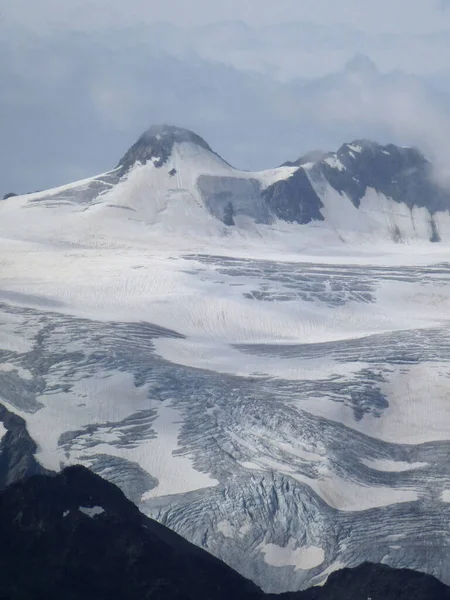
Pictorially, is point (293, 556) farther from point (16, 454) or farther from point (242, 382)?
point (242, 382)

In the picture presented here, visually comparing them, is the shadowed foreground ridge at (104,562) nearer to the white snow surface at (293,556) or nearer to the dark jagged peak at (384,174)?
the white snow surface at (293,556)

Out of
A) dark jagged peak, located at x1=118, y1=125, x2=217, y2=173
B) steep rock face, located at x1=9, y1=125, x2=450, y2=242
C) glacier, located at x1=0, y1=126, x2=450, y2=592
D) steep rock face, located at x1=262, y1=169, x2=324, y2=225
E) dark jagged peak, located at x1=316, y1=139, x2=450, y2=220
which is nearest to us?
glacier, located at x1=0, y1=126, x2=450, y2=592

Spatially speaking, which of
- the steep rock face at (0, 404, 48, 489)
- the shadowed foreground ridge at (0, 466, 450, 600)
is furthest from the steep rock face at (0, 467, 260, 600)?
the steep rock face at (0, 404, 48, 489)

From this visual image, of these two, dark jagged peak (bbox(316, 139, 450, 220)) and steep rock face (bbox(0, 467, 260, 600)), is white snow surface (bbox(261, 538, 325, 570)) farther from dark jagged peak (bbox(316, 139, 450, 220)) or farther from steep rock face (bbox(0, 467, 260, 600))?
dark jagged peak (bbox(316, 139, 450, 220))

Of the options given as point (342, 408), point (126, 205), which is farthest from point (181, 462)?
point (126, 205)

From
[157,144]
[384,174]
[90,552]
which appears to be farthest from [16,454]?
[384,174]

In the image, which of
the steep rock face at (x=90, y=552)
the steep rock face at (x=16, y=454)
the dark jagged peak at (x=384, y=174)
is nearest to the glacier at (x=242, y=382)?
the steep rock face at (x=16, y=454)

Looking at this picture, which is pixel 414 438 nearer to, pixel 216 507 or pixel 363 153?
pixel 216 507
